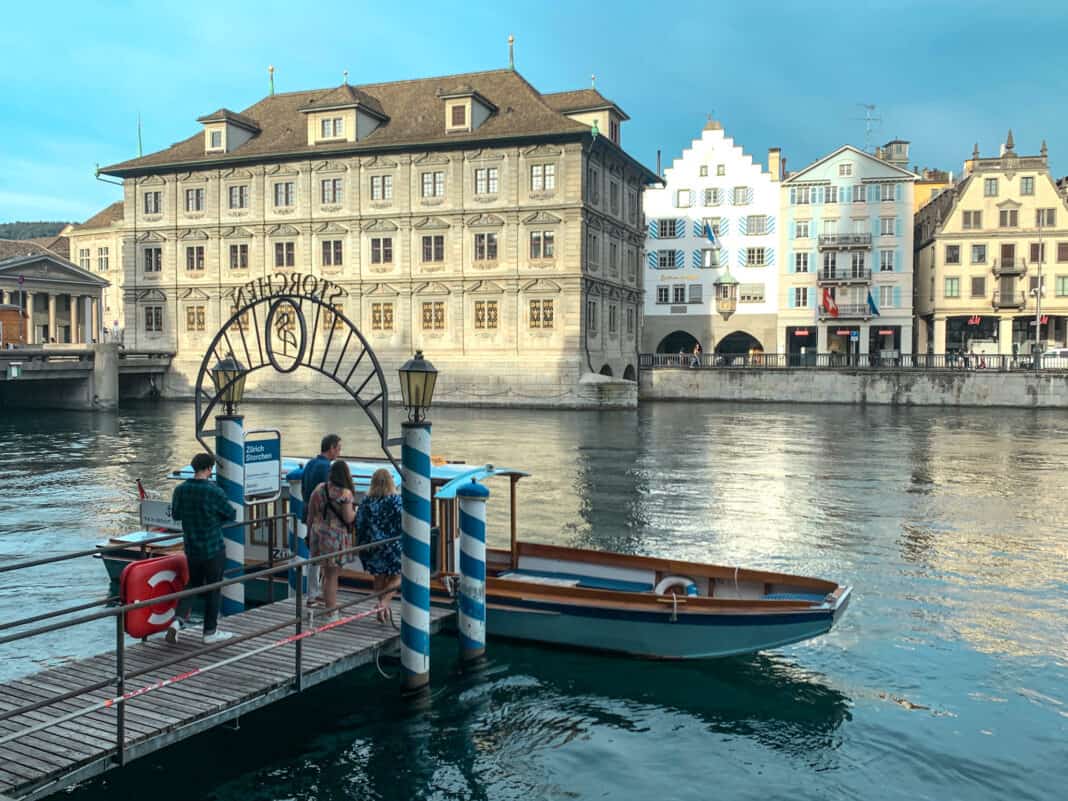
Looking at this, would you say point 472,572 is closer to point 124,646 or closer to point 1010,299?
point 124,646

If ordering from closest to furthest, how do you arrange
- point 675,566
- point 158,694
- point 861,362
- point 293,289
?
point 158,694, point 293,289, point 675,566, point 861,362

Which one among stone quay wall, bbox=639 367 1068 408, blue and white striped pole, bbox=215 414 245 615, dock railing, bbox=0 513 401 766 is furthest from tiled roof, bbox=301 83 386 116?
dock railing, bbox=0 513 401 766

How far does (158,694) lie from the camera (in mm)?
8305

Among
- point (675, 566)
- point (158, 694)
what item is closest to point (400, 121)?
point (675, 566)

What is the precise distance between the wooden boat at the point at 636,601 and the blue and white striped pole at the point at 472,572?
0.50 m

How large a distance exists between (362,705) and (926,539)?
11971 mm

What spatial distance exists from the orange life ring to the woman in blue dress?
1.96 meters

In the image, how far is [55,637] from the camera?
12102 millimetres

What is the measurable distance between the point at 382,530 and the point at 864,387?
4765 cm

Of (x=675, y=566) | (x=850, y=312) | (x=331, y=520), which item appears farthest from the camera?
(x=850, y=312)

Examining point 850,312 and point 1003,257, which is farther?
point 850,312

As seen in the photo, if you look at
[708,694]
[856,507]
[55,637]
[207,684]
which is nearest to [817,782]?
[708,694]

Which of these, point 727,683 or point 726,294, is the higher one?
point 726,294

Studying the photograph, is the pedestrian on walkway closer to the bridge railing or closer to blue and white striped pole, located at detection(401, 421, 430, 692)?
blue and white striped pole, located at detection(401, 421, 430, 692)
